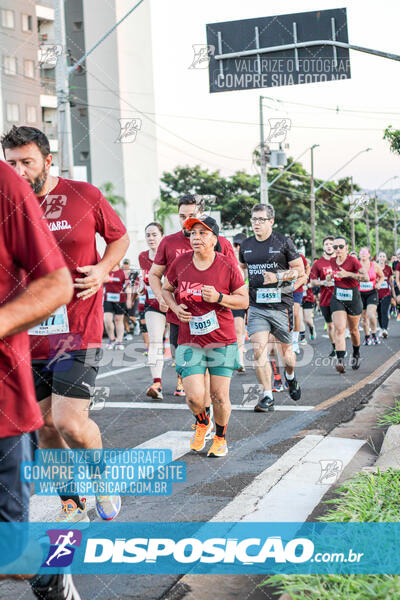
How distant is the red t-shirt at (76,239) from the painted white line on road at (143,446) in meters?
1.11

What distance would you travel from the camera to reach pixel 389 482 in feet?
14.7

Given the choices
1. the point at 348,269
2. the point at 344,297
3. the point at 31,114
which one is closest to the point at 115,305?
the point at 348,269

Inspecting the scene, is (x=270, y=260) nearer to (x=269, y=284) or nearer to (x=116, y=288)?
(x=269, y=284)

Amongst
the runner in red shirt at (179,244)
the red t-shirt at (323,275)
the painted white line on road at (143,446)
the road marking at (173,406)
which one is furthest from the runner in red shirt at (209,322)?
the red t-shirt at (323,275)

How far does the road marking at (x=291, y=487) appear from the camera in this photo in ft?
15.0

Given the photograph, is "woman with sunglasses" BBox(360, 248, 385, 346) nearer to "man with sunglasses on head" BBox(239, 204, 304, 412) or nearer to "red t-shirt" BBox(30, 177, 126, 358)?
"man with sunglasses on head" BBox(239, 204, 304, 412)

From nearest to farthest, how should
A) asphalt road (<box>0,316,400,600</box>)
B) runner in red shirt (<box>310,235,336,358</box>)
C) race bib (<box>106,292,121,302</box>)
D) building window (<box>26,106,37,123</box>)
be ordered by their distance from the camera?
asphalt road (<box>0,316,400,600</box>) → runner in red shirt (<box>310,235,336,358</box>) → race bib (<box>106,292,121,302</box>) → building window (<box>26,106,37,123</box>)

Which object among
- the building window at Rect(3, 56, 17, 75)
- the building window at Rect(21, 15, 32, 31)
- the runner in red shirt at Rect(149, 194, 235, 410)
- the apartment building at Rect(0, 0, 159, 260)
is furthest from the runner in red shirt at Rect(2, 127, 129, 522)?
the building window at Rect(21, 15, 32, 31)

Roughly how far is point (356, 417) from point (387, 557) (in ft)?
13.5

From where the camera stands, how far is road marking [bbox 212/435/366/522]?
180 inches

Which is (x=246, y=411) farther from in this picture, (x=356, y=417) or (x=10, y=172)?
(x=10, y=172)

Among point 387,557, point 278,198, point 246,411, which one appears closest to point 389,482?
point 387,557

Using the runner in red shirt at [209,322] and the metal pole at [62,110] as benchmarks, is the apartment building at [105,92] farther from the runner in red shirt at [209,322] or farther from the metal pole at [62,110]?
the runner in red shirt at [209,322]

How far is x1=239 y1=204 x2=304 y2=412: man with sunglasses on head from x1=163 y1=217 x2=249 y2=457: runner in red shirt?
2138mm
